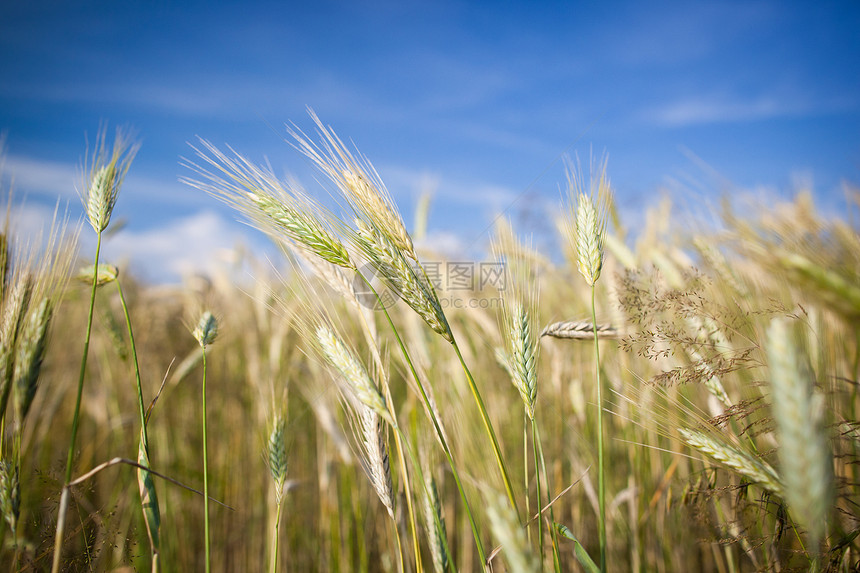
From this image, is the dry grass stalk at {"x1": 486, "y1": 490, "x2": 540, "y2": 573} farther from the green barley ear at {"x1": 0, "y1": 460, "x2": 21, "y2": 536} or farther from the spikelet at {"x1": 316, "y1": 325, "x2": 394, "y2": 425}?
the green barley ear at {"x1": 0, "y1": 460, "x2": 21, "y2": 536}

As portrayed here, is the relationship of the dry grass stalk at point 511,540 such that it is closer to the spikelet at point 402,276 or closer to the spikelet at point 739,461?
the spikelet at point 402,276

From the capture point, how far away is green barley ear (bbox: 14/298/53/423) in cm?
84

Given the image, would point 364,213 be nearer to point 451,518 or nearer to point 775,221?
point 775,221

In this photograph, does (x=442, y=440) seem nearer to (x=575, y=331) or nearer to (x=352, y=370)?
(x=352, y=370)

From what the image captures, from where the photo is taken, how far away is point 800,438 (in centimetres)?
53

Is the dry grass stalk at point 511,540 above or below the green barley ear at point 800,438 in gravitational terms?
Answer: below

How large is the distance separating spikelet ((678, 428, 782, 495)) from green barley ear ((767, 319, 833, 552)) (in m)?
0.24

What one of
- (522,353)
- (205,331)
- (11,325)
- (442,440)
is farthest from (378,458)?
(11,325)

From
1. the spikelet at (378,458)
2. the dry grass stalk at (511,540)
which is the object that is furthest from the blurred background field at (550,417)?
the dry grass stalk at (511,540)

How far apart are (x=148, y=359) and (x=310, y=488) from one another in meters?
1.68

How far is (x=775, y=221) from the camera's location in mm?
1052

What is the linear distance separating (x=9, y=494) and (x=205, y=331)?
19.5 inches

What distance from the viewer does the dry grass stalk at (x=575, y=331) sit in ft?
3.48

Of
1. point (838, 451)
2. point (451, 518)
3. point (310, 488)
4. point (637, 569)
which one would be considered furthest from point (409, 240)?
point (310, 488)
